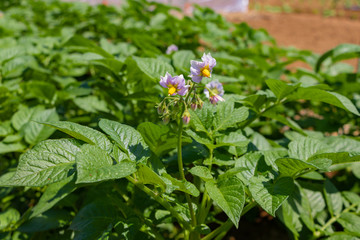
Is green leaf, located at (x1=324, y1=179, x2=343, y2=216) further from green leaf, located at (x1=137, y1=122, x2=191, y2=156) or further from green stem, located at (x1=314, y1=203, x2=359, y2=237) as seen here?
green leaf, located at (x1=137, y1=122, x2=191, y2=156)

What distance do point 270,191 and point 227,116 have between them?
0.31m

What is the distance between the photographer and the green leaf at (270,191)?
90 centimetres

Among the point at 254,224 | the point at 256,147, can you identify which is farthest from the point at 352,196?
the point at 254,224

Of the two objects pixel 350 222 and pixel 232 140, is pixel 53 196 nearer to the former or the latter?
pixel 232 140

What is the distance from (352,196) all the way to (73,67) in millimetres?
1981

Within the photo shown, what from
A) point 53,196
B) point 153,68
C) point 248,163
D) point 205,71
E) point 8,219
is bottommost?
point 8,219

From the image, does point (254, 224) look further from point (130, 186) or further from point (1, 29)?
point (1, 29)

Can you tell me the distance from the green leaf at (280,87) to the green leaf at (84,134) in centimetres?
67

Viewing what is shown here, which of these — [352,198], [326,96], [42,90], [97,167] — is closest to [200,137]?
[97,167]

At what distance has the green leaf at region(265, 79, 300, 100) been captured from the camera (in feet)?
4.10

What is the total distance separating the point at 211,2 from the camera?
1205 centimetres

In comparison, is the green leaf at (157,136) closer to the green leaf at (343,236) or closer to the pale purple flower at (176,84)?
the pale purple flower at (176,84)

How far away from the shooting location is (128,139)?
Answer: 0.99m

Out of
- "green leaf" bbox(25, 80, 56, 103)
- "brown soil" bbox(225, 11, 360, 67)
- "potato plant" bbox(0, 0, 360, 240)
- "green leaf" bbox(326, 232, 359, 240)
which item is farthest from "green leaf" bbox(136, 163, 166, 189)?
"brown soil" bbox(225, 11, 360, 67)
